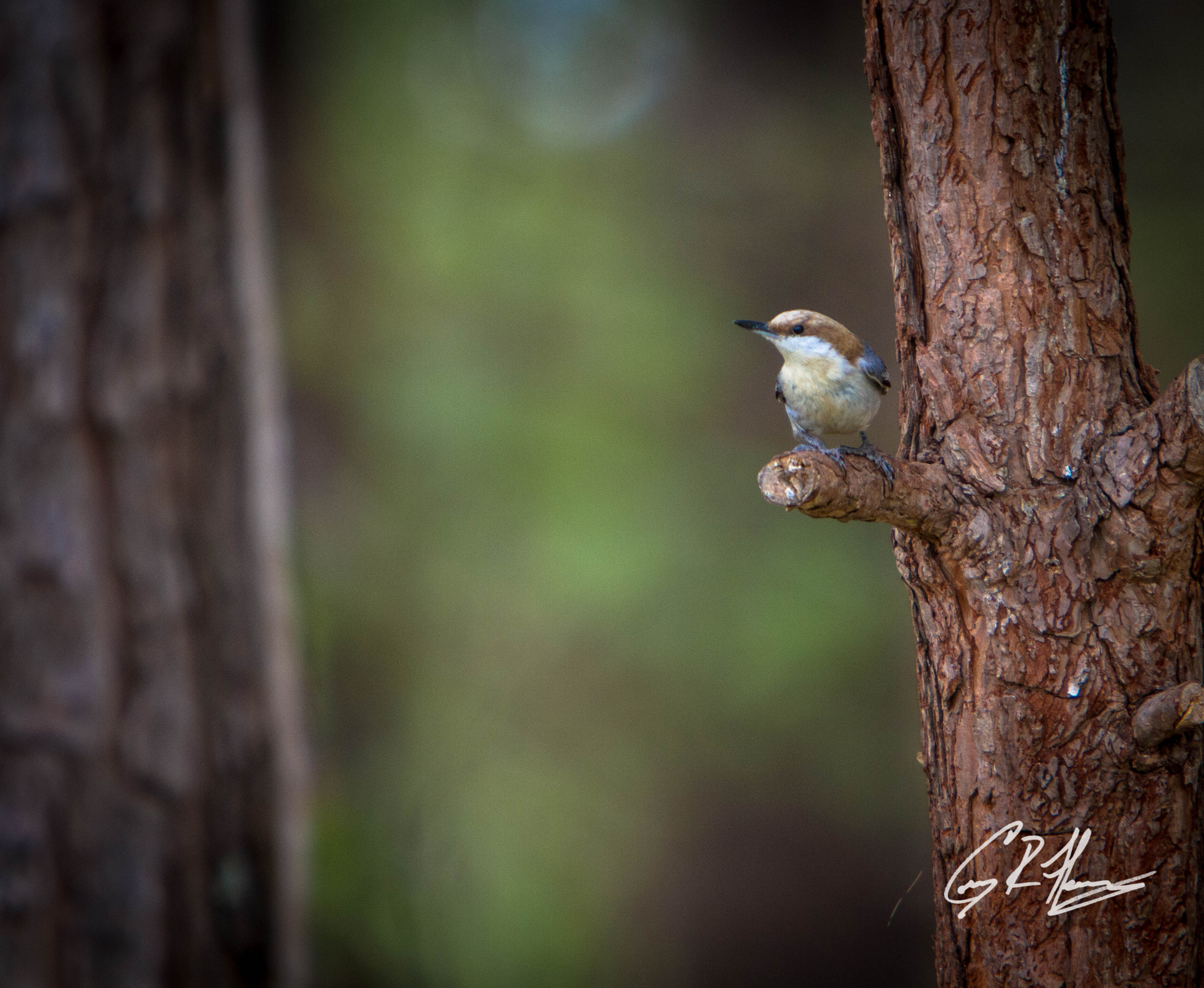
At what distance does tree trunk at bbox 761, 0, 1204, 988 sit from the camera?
1.05 metres

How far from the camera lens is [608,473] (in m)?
3.16

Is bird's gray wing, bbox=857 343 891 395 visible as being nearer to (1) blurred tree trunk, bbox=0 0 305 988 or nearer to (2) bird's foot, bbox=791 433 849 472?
(2) bird's foot, bbox=791 433 849 472

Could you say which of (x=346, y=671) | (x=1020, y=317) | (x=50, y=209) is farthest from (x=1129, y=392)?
(x=346, y=671)

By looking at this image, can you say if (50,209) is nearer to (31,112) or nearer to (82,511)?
(31,112)

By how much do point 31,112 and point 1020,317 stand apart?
1.28m

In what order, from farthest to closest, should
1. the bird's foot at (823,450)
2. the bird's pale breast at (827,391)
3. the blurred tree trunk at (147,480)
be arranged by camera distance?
the bird's pale breast at (827,391)
the bird's foot at (823,450)
the blurred tree trunk at (147,480)

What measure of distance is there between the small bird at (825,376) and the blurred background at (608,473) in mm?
1475

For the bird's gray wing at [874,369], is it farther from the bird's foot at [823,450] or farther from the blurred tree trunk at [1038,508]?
the blurred tree trunk at [1038,508]

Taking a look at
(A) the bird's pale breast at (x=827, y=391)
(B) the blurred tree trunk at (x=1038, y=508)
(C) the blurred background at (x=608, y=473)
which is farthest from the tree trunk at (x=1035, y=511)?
(C) the blurred background at (x=608, y=473)

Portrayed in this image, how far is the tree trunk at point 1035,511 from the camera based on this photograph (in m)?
1.05

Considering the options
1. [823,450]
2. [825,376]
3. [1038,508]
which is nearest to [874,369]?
[825,376]

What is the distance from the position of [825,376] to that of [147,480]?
1272 millimetres
